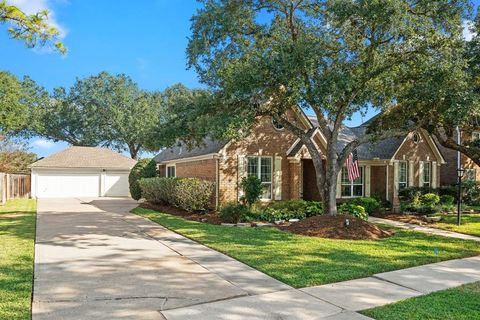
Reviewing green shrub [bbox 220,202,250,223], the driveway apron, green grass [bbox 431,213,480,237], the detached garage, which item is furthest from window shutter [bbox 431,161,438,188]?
the detached garage

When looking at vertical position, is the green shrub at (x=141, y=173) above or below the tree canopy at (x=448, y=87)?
below

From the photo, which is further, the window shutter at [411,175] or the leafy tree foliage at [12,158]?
the leafy tree foliage at [12,158]

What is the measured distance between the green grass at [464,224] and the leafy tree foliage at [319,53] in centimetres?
409

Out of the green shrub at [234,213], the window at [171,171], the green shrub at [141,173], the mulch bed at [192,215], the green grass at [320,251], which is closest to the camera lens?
the green grass at [320,251]

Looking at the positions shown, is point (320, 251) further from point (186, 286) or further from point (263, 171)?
point (263, 171)

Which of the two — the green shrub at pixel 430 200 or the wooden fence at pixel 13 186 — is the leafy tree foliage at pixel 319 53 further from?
the wooden fence at pixel 13 186

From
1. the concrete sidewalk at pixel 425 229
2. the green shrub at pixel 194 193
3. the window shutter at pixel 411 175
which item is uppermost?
the window shutter at pixel 411 175

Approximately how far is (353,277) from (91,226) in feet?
30.5

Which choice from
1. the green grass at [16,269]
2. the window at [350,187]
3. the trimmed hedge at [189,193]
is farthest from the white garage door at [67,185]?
the window at [350,187]

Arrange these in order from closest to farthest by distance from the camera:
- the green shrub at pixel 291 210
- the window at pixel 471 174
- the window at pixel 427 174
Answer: the green shrub at pixel 291 210, the window at pixel 427 174, the window at pixel 471 174

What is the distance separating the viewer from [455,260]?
838cm

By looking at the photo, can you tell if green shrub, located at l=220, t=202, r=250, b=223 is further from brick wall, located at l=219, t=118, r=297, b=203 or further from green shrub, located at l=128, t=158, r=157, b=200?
green shrub, located at l=128, t=158, r=157, b=200

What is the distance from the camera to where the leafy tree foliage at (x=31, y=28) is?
7849 mm

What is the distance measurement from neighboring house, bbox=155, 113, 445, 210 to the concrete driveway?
23.1 feet
